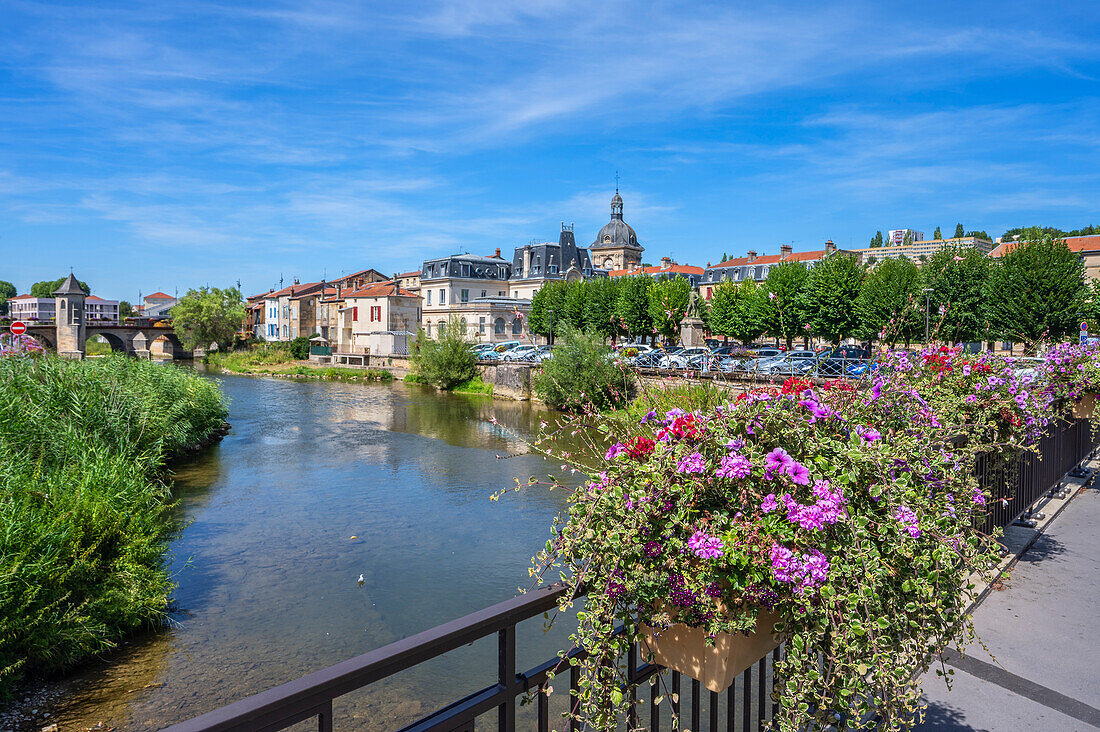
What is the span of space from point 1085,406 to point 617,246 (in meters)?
72.4

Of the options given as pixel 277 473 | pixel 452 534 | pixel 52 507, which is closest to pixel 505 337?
pixel 277 473

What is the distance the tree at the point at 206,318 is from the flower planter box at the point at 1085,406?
62279mm

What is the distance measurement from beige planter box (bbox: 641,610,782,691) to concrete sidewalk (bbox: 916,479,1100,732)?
146cm

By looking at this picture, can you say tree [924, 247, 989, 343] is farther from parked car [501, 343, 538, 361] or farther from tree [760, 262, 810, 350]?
parked car [501, 343, 538, 361]

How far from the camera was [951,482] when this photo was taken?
2.60 m

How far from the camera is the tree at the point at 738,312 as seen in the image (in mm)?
37531

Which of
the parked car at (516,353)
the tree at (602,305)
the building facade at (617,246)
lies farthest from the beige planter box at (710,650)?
the building facade at (617,246)

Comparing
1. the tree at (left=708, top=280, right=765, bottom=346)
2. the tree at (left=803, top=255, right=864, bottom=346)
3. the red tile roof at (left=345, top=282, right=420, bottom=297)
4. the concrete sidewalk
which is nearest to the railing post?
the concrete sidewalk

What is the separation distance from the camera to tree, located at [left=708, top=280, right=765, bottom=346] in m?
37.5

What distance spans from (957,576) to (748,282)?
3993 cm

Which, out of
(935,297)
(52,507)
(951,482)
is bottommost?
(52,507)

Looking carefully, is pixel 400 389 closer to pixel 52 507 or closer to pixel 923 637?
pixel 52 507

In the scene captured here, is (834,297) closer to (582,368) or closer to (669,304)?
(669,304)

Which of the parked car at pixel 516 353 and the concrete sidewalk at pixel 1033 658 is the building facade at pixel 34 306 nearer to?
the parked car at pixel 516 353
